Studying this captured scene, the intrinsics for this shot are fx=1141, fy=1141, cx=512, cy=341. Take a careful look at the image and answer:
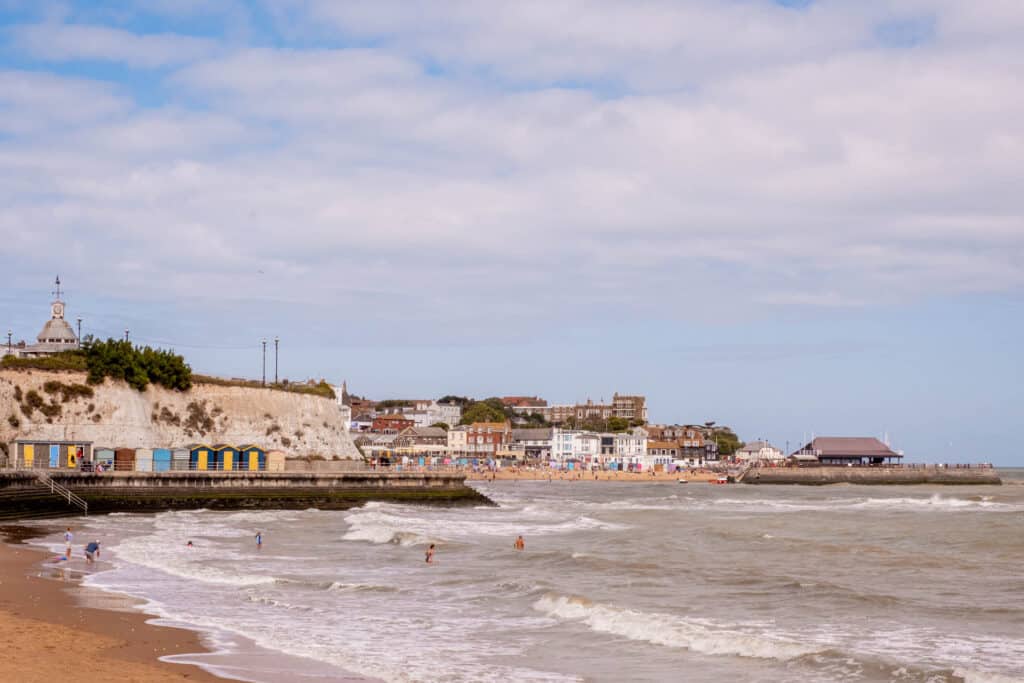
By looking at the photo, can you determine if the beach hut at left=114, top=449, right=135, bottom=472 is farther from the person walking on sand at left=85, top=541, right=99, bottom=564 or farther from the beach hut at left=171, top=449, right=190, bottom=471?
the person walking on sand at left=85, top=541, right=99, bottom=564

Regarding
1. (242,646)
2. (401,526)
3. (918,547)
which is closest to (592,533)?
(401,526)

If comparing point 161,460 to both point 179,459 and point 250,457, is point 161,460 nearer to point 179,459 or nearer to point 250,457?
point 179,459

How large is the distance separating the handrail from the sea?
5.58 ft

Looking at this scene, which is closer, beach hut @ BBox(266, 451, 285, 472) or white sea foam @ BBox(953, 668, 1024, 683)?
white sea foam @ BBox(953, 668, 1024, 683)

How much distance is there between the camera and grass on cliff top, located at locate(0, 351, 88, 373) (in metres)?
69.6

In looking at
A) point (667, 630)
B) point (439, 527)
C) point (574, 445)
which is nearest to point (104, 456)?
point (439, 527)

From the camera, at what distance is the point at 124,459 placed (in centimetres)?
6419

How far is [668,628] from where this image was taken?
23156 mm

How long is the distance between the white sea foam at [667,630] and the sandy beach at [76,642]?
8.37 metres

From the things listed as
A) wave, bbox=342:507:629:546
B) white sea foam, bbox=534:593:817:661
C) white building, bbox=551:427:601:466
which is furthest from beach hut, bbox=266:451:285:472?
white building, bbox=551:427:601:466

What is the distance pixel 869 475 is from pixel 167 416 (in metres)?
90.3

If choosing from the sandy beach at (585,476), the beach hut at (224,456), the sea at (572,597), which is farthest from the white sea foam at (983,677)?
the sandy beach at (585,476)

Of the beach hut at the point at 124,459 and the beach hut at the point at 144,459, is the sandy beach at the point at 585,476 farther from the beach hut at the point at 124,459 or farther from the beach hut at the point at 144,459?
the beach hut at the point at 124,459

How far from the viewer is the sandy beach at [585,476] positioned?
5271 inches
